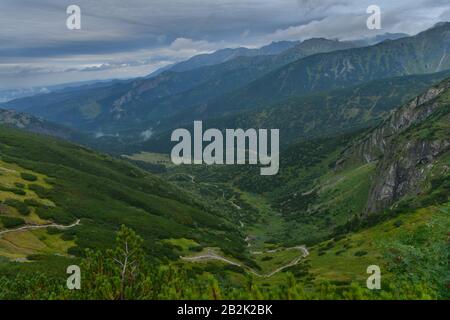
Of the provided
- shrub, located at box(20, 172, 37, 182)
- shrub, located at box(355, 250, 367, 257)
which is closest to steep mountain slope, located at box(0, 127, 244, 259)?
shrub, located at box(20, 172, 37, 182)

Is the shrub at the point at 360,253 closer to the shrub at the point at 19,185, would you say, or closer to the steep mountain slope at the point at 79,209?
the steep mountain slope at the point at 79,209

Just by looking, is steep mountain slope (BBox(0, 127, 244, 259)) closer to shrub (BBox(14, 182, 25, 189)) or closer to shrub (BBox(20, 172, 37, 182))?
shrub (BBox(20, 172, 37, 182))

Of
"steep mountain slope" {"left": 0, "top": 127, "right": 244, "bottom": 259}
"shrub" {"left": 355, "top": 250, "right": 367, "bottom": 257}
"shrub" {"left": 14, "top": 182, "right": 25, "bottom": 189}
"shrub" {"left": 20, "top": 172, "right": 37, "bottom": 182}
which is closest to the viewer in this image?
"steep mountain slope" {"left": 0, "top": 127, "right": 244, "bottom": 259}

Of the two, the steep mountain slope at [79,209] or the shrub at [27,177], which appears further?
the shrub at [27,177]

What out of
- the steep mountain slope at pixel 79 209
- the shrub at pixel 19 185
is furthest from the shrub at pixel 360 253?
the shrub at pixel 19 185

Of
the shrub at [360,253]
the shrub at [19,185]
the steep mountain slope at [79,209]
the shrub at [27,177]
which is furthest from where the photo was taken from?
→ the shrub at [27,177]

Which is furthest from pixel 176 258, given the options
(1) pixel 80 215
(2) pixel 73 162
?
(2) pixel 73 162

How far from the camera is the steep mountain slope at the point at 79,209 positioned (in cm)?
7706

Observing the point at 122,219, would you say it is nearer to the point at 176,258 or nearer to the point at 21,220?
the point at 176,258

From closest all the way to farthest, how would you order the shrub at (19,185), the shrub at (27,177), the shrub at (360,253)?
1. the shrub at (360,253)
2. the shrub at (19,185)
3. the shrub at (27,177)

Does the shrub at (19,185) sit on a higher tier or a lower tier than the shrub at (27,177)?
lower

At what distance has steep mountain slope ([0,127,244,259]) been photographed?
3034 inches
